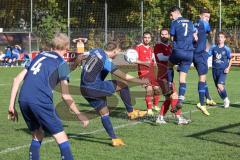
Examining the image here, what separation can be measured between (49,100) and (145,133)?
147 inches

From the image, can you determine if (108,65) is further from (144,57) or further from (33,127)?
(144,57)

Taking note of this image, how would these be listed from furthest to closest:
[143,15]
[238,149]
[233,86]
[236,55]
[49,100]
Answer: [143,15] < [236,55] < [233,86] < [238,149] < [49,100]

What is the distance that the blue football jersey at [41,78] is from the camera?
20.0ft

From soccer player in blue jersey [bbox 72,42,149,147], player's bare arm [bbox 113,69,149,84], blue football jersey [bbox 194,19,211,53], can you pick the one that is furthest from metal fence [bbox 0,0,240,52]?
soccer player in blue jersey [bbox 72,42,149,147]

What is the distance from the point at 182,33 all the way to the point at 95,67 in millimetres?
2859

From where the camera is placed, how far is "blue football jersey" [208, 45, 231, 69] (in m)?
14.1

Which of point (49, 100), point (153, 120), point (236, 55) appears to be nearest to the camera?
point (49, 100)

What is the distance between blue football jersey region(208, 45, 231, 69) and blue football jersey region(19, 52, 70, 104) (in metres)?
8.53

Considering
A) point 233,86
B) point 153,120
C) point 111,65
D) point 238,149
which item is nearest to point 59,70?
point 111,65

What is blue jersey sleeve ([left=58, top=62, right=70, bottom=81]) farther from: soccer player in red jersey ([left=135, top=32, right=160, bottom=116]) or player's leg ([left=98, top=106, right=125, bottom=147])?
soccer player in red jersey ([left=135, top=32, right=160, bottom=116])

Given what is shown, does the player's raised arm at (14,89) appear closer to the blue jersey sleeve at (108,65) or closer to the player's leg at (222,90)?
the blue jersey sleeve at (108,65)

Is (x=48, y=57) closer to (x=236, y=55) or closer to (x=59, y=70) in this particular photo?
(x=59, y=70)

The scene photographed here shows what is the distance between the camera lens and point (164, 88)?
12.0 m

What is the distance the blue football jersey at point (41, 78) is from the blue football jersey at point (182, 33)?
16.5 feet
